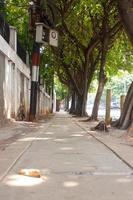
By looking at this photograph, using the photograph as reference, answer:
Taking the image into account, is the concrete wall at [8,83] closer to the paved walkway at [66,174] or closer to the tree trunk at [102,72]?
the tree trunk at [102,72]

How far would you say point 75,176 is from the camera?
7738 millimetres

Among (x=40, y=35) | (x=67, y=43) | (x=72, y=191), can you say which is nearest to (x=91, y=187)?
(x=72, y=191)

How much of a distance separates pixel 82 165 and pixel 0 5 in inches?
730

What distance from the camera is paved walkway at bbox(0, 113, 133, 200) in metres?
6.48

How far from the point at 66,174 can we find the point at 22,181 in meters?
0.94

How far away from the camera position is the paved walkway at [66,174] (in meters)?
6.48

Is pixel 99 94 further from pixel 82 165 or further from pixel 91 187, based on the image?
pixel 91 187

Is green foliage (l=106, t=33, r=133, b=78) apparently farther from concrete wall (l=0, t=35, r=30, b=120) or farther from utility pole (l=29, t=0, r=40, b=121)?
concrete wall (l=0, t=35, r=30, b=120)

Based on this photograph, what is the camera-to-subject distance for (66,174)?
792 centimetres

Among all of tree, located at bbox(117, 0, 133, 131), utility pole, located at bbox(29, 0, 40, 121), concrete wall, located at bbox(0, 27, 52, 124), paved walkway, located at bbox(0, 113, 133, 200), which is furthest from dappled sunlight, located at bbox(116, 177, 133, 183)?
utility pole, located at bbox(29, 0, 40, 121)

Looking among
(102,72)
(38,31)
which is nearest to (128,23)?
(38,31)

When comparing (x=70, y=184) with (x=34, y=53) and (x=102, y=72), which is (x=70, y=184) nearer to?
(x=34, y=53)

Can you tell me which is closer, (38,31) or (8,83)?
(8,83)

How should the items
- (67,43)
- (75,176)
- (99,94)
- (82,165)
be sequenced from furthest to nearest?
(67,43)
(99,94)
(82,165)
(75,176)
